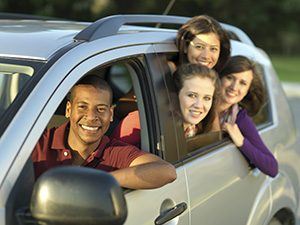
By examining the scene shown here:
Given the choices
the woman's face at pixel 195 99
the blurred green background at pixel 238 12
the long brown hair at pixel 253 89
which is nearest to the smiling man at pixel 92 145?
the woman's face at pixel 195 99

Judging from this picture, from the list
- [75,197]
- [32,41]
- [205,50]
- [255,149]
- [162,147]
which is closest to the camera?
[75,197]

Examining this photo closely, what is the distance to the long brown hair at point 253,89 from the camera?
3.71 m

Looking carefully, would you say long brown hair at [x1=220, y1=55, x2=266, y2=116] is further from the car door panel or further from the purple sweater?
the car door panel

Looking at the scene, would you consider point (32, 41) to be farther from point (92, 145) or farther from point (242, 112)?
point (242, 112)

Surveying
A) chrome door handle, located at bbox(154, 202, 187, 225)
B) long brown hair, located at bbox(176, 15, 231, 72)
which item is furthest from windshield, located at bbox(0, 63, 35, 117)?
long brown hair, located at bbox(176, 15, 231, 72)

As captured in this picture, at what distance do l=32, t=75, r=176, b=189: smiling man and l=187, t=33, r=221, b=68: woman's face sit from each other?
94 centimetres

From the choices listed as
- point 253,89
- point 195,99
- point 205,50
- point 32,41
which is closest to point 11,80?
point 32,41

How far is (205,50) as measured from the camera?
3486 millimetres

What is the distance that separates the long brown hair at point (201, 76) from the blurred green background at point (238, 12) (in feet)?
48.4

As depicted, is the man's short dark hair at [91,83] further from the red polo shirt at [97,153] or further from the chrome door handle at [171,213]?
the chrome door handle at [171,213]

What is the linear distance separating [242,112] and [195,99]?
2.17ft

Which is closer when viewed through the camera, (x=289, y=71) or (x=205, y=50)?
(x=205, y=50)

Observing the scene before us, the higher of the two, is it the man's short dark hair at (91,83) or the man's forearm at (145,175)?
the man's short dark hair at (91,83)

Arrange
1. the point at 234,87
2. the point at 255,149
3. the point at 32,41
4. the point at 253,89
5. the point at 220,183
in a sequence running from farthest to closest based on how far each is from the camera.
→ the point at 253,89, the point at 234,87, the point at 255,149, the point at 220,183, the point at 32,41
